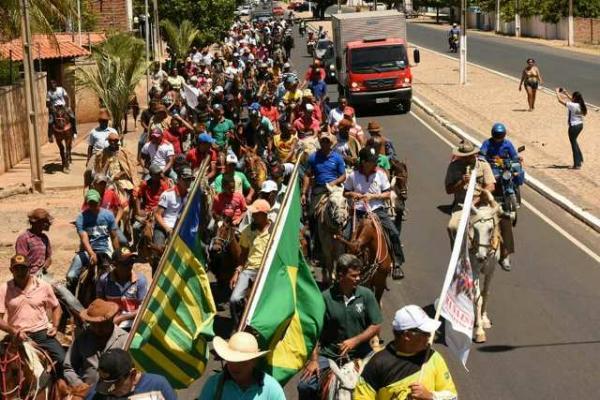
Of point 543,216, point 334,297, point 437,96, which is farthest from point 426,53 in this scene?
point 334,297

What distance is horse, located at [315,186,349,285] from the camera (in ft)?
40.5

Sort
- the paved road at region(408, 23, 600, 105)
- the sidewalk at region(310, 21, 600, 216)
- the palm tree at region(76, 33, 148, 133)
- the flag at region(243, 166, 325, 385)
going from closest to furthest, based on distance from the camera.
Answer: the flag at region(243, 166, 325, 385)
the sidewalk at region(310, 21, 600, 216)
the palm tree at region(76, 33, 148, 133)
the paved road at region(408, 23, 600, 105)

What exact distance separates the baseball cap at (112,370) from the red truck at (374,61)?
1121 inches

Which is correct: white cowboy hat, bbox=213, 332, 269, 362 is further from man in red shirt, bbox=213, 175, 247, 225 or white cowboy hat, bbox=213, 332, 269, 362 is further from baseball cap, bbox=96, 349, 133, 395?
man in red shirt, bbox=213, 175, 247, 225

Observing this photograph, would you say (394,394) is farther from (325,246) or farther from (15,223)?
(15,223)

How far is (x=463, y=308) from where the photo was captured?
7.75 metres

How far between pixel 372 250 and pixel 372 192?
1.11 meters

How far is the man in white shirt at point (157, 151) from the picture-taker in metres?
16.9

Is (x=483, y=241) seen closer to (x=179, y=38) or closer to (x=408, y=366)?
(x=408, y=366)

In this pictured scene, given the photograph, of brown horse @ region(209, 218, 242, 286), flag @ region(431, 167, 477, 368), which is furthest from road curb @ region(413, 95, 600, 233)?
flag @ region(431, 167, 477, 368)

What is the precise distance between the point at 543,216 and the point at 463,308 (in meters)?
11.5

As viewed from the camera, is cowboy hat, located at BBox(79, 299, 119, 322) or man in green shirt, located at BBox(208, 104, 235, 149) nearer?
cowboy hat, located at BBox(79, 299, 119, 322)

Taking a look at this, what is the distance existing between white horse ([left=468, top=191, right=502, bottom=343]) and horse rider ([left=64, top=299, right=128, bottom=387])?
15.5 ft

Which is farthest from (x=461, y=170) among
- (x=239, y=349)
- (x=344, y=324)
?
(x=239, y=349)
